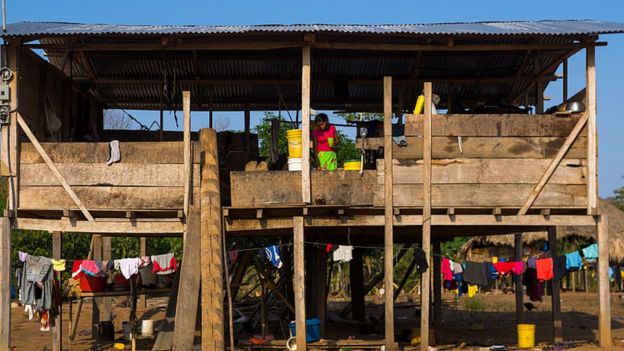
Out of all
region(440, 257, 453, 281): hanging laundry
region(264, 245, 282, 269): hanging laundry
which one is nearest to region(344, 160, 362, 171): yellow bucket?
region(264, 245, 282, 269): hanging laundry

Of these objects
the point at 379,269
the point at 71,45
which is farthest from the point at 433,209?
the point at 379,269

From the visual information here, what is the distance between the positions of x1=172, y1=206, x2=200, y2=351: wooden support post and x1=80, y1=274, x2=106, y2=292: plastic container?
2984 millimetres

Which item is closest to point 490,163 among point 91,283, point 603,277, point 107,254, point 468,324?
point 603,277

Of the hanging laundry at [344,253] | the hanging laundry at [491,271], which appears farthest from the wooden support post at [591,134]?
the hanging laundry at [344,253]

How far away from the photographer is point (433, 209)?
Result: 43.0 feet

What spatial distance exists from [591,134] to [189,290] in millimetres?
6223

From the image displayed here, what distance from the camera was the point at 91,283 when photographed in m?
14.6

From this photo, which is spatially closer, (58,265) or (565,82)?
(58,265)

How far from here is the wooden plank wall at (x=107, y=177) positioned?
41.9ft

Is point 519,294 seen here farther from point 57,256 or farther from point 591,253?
point 57,256

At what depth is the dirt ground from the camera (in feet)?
52.4

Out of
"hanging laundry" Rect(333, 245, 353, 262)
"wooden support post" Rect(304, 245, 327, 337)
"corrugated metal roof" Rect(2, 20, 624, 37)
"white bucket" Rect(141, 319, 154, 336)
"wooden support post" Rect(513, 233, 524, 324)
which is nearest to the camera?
"corrugated metal roof" Rect(2, 20, 624, 37)

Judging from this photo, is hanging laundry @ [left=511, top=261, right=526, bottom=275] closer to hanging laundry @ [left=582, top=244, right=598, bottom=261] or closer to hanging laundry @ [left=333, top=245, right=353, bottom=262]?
hanging laundry @ [left=582, top=244, right=598, bottom=261]

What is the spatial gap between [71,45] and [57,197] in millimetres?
2246
